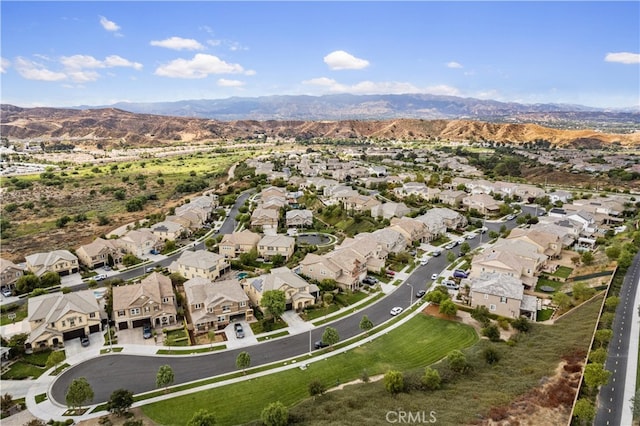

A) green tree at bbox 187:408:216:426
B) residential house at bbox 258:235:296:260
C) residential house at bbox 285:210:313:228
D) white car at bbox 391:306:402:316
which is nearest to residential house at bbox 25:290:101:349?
green tree at bbox 187:408:216:426

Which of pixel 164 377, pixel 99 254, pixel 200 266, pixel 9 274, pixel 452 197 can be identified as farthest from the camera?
pixel 452 197

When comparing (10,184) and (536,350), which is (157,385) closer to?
(536,350)

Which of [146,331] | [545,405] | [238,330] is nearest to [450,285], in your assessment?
[545,405]

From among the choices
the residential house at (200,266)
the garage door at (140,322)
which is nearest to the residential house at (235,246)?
the residential house at (200,266)

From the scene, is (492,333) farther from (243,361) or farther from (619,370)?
(243,361)

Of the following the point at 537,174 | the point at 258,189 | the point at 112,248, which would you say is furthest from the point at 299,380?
the point at 537,174

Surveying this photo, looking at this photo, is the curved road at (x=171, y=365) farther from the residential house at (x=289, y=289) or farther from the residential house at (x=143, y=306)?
the residential house at (x=143, y=306)

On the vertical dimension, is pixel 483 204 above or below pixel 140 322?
above
